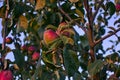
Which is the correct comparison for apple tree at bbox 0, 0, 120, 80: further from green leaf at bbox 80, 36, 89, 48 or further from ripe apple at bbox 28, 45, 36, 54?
ripe apple at bbox 28, 45, 36, 54

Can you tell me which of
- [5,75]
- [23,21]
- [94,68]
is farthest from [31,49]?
[94,68]

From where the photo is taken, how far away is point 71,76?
1472 millimetres

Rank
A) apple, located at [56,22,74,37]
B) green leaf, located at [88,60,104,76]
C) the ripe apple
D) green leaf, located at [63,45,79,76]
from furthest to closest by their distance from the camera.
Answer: the ripe apple < apple, located at [56,22,74,37] < green leaf, located at [88,60,104,76] < green leaf, located at [63,45,79,76]

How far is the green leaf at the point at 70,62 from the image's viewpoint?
1459mm

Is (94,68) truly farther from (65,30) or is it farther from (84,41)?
(84,41)

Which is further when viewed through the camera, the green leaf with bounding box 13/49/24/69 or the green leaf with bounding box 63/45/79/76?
the green leaf with bounding box 13/49/24/69

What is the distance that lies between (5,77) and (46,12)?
1.70 feet

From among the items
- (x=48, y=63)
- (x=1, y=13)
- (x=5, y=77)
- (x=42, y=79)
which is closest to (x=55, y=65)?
(x=48, y=63)

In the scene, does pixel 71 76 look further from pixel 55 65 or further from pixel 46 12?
pixel 46 12

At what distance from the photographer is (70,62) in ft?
4.88

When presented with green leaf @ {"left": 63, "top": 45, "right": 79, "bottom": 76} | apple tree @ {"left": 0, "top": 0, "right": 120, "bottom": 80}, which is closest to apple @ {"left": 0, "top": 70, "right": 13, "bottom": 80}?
apple tree @ {"left": 0, "top": 0, "right": 120, "bottom": 80}

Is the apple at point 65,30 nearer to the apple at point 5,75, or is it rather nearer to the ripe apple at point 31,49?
the apple at point 5,75

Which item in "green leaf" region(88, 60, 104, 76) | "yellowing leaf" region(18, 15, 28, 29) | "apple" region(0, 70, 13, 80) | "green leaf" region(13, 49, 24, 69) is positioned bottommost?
"apple" region(0, 70, 13, 80)

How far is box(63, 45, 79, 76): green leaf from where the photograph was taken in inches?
57.5
